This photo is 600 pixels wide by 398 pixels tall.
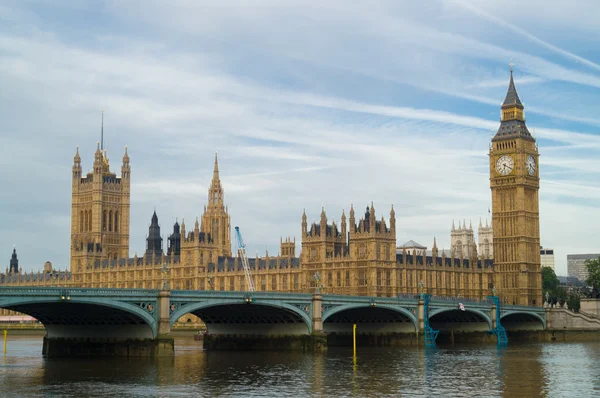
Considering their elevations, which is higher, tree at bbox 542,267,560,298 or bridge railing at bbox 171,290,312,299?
tree at bbox 542,267,560,298

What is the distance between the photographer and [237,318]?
307 feet

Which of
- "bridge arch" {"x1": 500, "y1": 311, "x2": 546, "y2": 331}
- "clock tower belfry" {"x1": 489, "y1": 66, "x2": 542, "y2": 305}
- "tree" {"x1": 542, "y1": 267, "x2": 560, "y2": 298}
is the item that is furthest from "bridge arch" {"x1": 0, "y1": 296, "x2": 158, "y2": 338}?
"tree" {"x1": 542, "y1": 267, "x2": 560, "y2": 298}

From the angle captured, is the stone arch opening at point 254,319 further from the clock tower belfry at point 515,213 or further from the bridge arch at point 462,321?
the clock tower belfry at point 515,213

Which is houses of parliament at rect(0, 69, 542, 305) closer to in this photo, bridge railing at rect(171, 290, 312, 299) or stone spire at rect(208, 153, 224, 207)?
stone spire at rect(208, 153, 224, 207)

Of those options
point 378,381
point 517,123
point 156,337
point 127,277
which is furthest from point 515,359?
point 127,277

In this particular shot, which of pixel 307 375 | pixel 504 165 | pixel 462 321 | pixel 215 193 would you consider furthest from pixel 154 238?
pixel 307 375

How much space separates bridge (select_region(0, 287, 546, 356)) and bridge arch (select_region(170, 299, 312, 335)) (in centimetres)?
9

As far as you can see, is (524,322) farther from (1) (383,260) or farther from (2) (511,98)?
(2) (511,98)

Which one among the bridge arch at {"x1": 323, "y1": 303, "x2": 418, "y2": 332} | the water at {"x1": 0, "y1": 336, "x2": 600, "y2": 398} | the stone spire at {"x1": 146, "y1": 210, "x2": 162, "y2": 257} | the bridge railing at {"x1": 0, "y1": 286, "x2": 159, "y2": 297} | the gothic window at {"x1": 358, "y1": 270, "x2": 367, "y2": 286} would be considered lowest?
the water at {"x1": 0, "y1": 336, "x2": 600, "y2": 398}

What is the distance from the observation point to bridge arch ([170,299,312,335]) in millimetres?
84988

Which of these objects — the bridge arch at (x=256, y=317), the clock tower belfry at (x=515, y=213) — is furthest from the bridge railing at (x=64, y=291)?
the clock tower belfry at (x=515, y=213)

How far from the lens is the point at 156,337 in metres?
76.1

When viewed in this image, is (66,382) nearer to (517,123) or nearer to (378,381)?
(378,381)

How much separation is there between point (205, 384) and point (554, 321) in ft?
273
